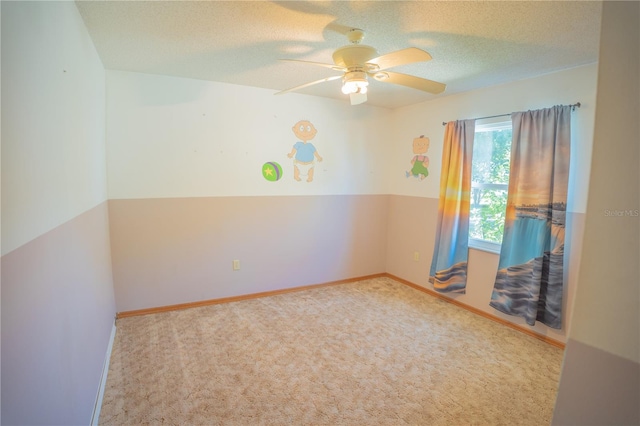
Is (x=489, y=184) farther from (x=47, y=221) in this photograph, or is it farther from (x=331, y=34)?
(x=47, y=221)

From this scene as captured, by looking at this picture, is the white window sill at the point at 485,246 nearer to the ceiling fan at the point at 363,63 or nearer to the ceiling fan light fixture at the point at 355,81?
the ceiling fan at the point at 363,63

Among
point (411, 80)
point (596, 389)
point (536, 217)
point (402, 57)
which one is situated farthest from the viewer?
point (536, 217)

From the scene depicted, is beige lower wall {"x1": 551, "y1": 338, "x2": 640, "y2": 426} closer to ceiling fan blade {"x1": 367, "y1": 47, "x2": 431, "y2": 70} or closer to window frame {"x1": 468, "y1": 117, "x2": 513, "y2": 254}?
ceiling fan blade {"x1": 367, "y1": 47, "x2": 431, "y2": 70}

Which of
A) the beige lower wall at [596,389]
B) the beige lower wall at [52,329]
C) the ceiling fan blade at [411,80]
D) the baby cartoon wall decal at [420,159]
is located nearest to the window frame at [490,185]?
the baby cartoon wall decal at [420,159]

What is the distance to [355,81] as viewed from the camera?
194 cm

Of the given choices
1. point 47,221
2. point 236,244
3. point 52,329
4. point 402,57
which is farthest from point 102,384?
point 402,57

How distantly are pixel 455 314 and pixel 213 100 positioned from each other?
3364 mm

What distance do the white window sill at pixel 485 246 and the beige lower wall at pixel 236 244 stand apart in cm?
127

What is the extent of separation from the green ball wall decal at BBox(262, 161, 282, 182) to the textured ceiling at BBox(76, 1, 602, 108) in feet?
3.34

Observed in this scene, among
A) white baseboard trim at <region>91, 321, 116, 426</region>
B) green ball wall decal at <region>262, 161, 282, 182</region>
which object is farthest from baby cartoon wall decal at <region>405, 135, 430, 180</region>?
white baseboard trim at <region>91, 321, 116, 426</region>

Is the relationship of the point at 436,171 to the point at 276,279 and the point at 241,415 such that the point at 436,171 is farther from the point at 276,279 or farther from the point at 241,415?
the point at 241,415

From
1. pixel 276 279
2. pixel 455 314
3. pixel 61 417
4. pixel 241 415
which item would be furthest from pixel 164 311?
pixel 455 314

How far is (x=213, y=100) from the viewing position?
307 centimetres

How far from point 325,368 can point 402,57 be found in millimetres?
2142
